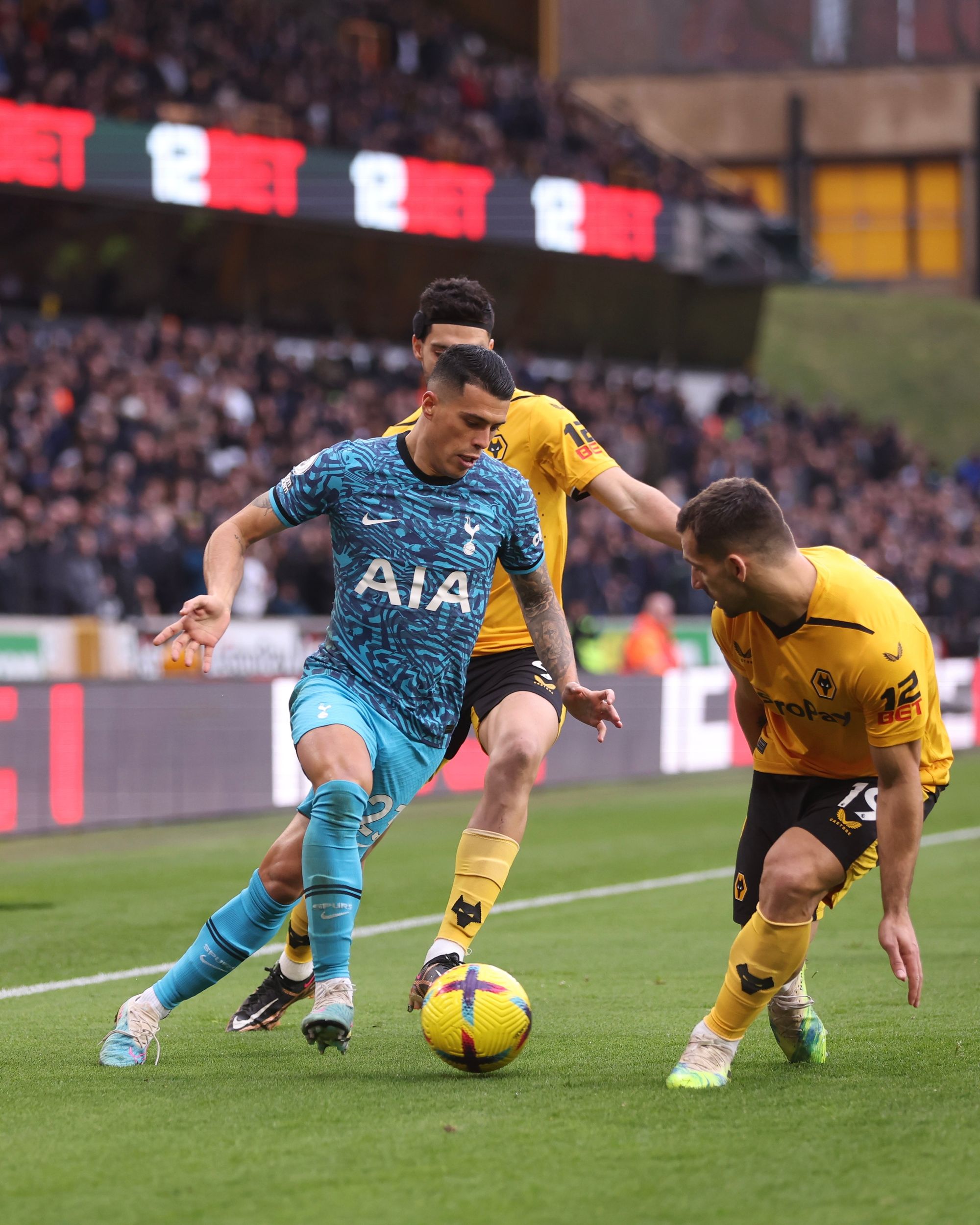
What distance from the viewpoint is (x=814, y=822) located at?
15.7 ft

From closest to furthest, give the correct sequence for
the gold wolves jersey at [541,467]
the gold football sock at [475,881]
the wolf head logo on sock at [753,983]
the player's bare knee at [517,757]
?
the wolf head logo on sock at [753,983]
the gold football sock at [475,881]
the player's bare knee at [517,757]
the gold wolves jersey at [541,467]

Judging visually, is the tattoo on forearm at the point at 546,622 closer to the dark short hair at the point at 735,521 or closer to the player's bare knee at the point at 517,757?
the player's bare knee at the point at 517,757

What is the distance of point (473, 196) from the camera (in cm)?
2858

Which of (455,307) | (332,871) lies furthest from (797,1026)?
(455,307)

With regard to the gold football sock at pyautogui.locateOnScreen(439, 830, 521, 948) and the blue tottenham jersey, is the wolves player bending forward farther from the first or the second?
the gold football sock at pyautogui.locateOnScreen(439, 830, 521, 948)

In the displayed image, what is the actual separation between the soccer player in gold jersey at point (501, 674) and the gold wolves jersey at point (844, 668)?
2.05 feet

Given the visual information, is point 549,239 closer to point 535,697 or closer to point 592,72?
point 592,72

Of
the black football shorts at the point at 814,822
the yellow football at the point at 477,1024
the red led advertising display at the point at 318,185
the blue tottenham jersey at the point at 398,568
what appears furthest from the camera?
the red led advertising display at the point at 318,185

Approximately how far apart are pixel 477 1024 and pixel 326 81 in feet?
88.9

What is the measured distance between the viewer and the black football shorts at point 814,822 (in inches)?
187

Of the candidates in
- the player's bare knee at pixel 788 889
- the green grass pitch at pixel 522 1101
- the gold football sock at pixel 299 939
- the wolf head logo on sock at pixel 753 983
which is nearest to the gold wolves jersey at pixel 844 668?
the player's bare knee at pixel 788 889

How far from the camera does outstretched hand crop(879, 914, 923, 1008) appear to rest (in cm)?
428

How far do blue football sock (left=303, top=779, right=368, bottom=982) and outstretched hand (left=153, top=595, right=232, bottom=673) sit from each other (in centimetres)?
52

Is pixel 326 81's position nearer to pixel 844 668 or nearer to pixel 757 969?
pixel 844 668
